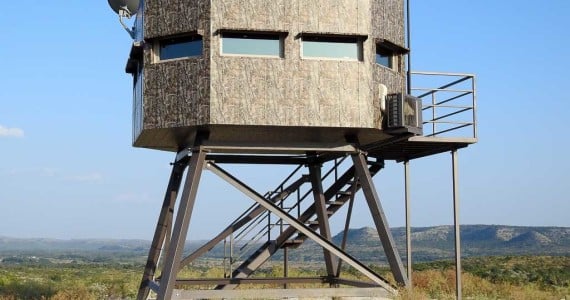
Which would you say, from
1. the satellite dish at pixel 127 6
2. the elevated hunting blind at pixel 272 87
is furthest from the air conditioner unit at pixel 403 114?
the satellite dish at pixel 127 6

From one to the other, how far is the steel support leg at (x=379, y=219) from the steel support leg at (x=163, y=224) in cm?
455

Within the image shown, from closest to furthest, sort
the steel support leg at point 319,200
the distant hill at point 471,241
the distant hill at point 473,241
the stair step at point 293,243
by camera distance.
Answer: the steel support leg at point 319,200, the stair step at point 293,243, the distant hill at point 471,241, the distant hill at point 473,241

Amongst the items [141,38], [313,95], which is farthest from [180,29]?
[313,95]

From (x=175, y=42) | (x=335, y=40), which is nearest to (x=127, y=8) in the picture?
(x=175, y=42)

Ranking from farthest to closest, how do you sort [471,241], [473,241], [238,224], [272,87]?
[471,241] < [473,241] < [238,224] < [272,87]

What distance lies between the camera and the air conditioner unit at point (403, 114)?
16812mm

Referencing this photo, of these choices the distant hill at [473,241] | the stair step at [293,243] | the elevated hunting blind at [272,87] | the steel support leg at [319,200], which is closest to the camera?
the elevated hunting blind at [272,87]

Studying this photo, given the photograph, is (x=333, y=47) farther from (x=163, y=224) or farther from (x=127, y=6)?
(x=163, y=224)

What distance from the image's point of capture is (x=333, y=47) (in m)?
16.7

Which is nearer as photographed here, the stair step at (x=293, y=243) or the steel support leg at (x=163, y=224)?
the steel support leg at (x=163, y=224)

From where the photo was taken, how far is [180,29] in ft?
54.0

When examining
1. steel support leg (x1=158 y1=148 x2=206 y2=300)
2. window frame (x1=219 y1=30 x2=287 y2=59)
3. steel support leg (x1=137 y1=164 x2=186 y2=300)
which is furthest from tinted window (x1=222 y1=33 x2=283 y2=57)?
steel support leg (x1=137 y1=164 x2=186 y2=300)

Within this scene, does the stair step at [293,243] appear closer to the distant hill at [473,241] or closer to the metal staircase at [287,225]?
the metal staircase at [287,225]

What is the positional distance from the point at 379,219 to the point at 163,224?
546 cm
